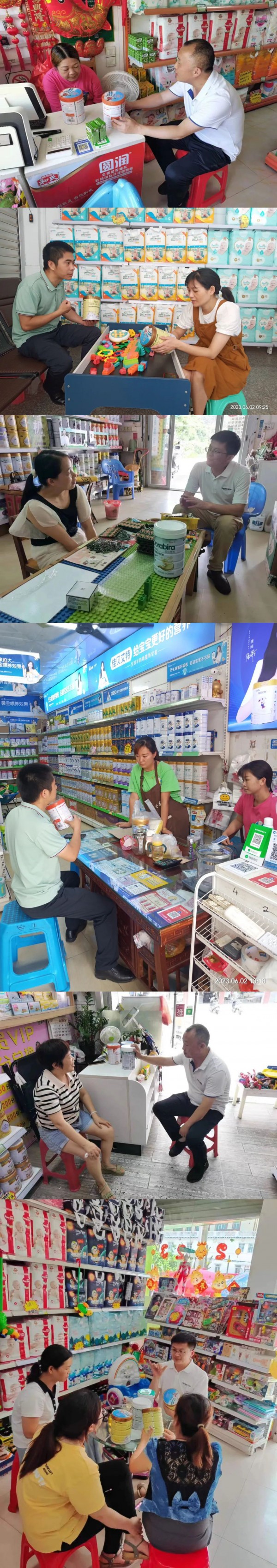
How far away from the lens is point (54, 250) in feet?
8.76

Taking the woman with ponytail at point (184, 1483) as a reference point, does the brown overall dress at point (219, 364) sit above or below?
above

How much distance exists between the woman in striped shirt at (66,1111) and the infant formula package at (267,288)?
6.93ft

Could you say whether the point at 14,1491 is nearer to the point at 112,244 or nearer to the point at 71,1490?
the point at 71,1490

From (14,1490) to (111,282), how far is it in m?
3.40

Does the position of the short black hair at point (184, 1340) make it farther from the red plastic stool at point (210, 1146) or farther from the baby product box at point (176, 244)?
the baby product box at point (176, 244)

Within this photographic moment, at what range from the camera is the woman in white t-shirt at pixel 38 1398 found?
301cm

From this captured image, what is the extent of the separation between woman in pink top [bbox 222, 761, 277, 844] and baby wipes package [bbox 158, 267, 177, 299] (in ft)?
4.10

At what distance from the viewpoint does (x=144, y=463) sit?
2.65 metres

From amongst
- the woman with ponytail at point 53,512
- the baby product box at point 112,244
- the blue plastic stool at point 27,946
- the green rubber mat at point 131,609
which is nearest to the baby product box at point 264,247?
the baby product box at point 112,244

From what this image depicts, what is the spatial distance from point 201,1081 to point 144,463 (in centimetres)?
176

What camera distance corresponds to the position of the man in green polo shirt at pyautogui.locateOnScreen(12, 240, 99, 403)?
2.68 m

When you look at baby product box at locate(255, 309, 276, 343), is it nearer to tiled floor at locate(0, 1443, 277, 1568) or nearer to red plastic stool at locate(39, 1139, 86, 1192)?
red plastic stool at locate(39, 1139, 86, 1192)

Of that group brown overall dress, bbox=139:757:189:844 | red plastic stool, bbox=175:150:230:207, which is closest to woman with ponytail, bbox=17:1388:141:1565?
brown overall dress, bbox=139:757:189:844

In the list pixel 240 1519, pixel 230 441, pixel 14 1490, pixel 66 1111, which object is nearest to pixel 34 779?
pixel 230 441
